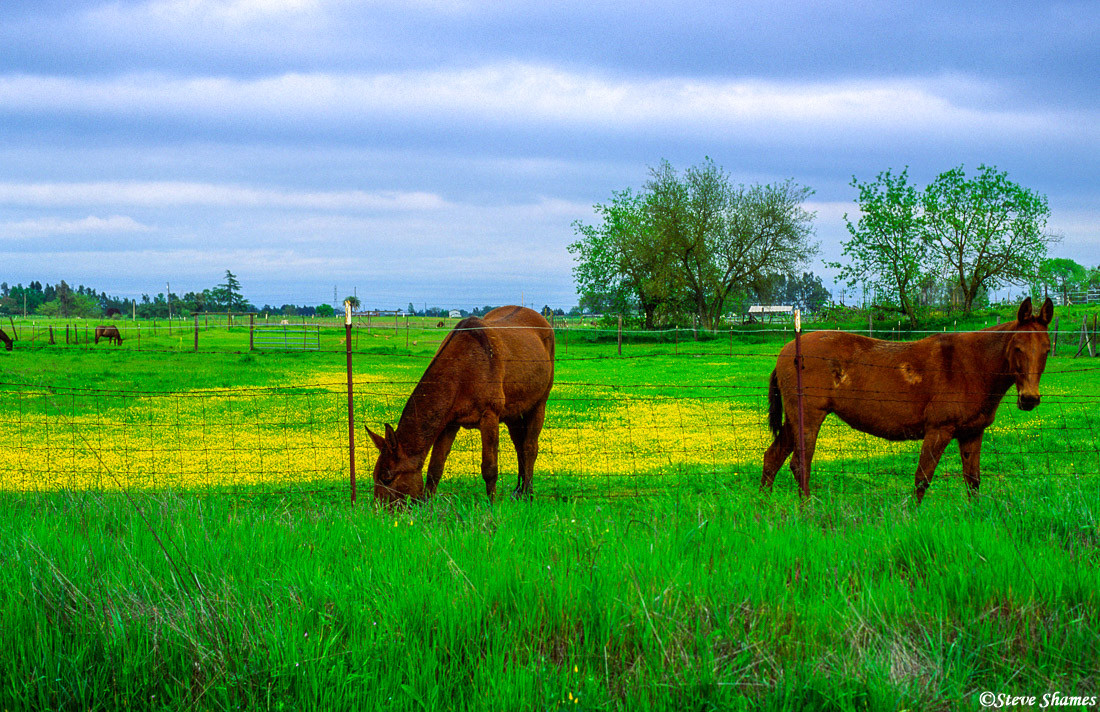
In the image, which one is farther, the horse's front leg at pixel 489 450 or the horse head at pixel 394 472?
the horse's front leg at pixel 489 450

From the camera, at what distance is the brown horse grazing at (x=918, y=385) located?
7.12 meters

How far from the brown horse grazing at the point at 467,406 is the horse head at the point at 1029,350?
4.94 metres

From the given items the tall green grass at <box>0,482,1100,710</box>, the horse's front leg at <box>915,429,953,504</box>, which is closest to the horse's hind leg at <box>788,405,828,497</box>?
the horse's front leg at <box>915,429,953,504</box>

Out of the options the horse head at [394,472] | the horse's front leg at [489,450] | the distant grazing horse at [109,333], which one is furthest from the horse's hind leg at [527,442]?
the distant grazing horse at [109,333]

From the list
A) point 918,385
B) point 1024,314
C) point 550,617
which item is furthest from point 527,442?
point 550,617

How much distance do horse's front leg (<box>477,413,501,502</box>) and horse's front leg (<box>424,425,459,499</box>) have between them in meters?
0.32

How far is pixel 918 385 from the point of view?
774cm

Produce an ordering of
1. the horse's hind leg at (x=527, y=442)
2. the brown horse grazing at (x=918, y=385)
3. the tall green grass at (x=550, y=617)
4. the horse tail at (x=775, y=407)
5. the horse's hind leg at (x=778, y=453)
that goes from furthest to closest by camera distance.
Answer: the horse's hind leg at (x=527, y=442), the horse tail at (x=775, y=407), the horse's hind leg at (x=778, y=453), the brown horse grazing at (x=918, y=385), the tall green grass at (x=550, y=617)

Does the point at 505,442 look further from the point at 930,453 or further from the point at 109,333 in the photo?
the point at 109,333

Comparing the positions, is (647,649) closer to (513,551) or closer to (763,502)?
(513,551)

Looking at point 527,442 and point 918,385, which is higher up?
point 918,385

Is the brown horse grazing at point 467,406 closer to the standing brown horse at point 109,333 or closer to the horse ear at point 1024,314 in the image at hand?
the horse ear at point 1024,314

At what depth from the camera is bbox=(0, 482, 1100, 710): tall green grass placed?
116 inches

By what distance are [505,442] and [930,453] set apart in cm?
763
